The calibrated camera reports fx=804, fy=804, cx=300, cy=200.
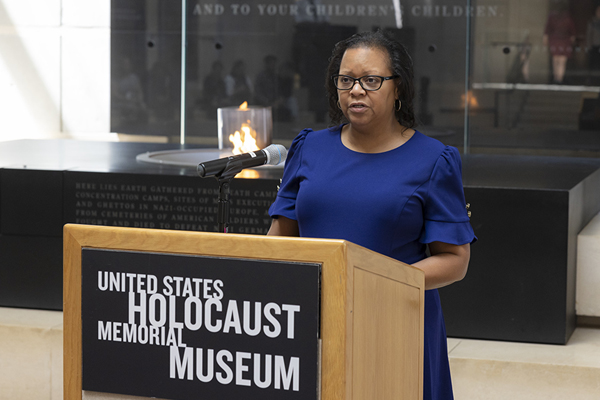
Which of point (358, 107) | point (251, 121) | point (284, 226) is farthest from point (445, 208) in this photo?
point (251, 121)

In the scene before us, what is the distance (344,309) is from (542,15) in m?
4.07

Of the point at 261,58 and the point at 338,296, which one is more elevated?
the point at 261,58

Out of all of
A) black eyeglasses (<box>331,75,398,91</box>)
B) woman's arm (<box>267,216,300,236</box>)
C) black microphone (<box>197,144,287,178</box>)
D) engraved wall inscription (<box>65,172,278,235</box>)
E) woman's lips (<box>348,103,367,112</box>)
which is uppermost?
black eyeglasses (<box>331,75,398,91</box>)

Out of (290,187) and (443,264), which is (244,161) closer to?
(290,187)

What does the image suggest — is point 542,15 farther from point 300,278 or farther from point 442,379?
point 300,278

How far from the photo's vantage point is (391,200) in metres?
1.52

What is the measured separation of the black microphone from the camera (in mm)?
1364

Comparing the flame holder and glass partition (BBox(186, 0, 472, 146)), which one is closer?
the flame holder

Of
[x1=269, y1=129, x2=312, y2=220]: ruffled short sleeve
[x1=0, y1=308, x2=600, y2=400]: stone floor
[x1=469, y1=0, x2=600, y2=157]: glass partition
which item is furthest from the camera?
[x1=469, y1=0, x2=600, y2=157]: glass partition

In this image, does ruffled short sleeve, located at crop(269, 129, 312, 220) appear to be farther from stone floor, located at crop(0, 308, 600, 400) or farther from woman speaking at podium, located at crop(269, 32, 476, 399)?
stone floor, located at crop(0, 308, 600, 400)

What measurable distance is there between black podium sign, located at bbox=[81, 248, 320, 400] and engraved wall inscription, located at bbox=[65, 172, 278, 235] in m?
1.76

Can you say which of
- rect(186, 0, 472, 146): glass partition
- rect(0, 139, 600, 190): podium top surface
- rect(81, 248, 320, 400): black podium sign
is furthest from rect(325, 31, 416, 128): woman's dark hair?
rect(186, 0, 472, 146): glass partition

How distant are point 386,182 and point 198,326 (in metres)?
0.52

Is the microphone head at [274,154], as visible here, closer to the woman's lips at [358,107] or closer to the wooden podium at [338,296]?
the woman's lips at [358,107]
